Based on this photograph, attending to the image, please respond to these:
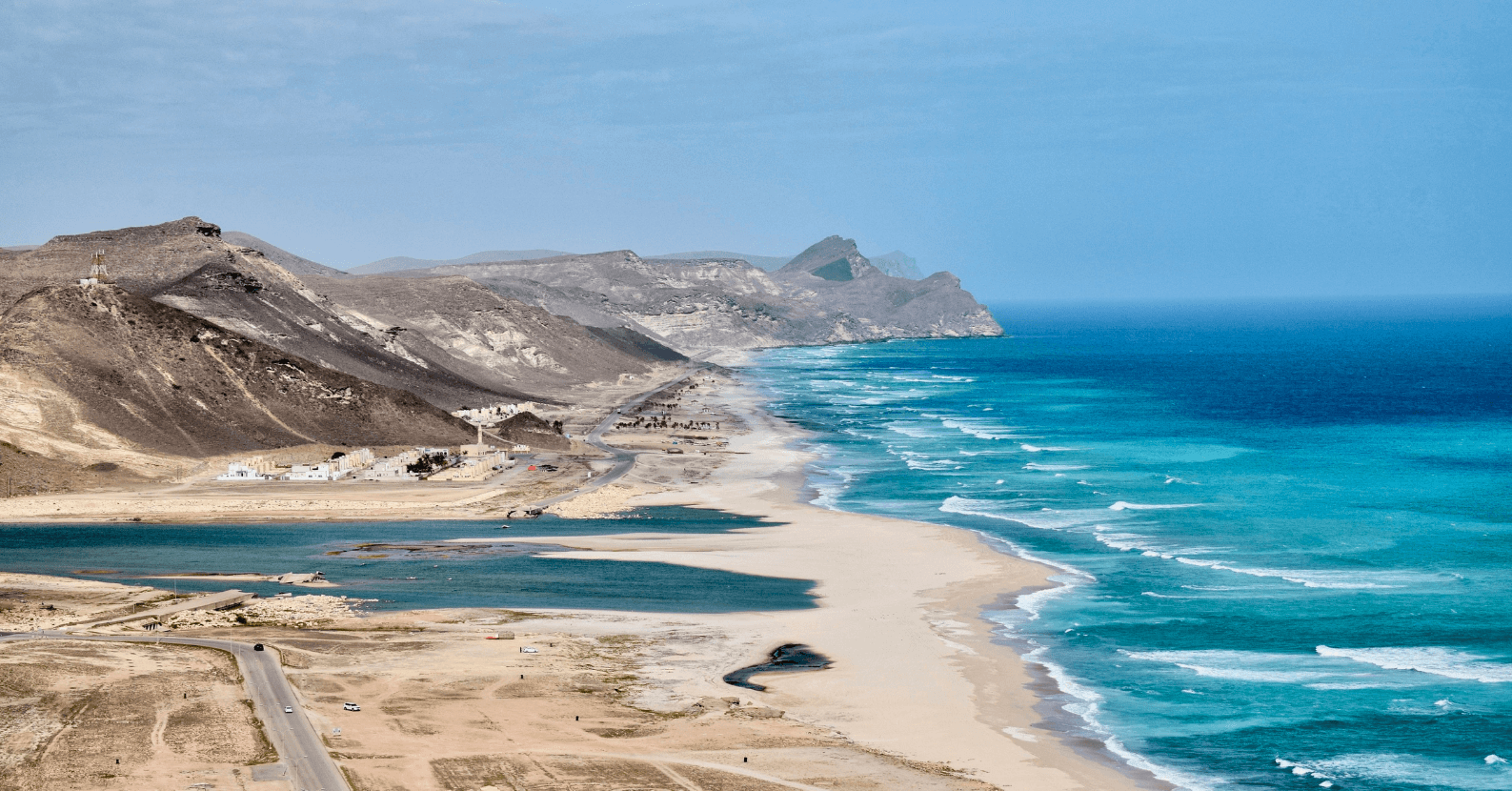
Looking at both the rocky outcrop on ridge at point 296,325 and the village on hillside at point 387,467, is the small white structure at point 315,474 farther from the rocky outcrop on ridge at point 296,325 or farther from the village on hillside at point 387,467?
the rocky outcrop on ridge at point 296,325

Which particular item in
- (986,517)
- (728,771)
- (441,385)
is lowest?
(728,771)

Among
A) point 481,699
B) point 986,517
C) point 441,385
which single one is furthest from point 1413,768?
point 441,385

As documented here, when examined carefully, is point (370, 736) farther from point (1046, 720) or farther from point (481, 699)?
point (1046, 720)

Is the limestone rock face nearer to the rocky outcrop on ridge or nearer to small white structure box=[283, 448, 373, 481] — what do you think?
the rocky outcrop on ridge

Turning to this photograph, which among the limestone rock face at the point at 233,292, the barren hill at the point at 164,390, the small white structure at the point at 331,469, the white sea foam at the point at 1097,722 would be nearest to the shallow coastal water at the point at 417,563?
the white sea foam at the point at 1097,722

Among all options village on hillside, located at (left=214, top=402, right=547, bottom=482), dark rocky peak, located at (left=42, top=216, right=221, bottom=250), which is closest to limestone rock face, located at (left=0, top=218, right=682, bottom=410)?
dark rocky peak, located at (left=42, top=216, right=221, bottom=250)

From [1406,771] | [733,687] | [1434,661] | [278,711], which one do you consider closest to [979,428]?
[1434,661]
